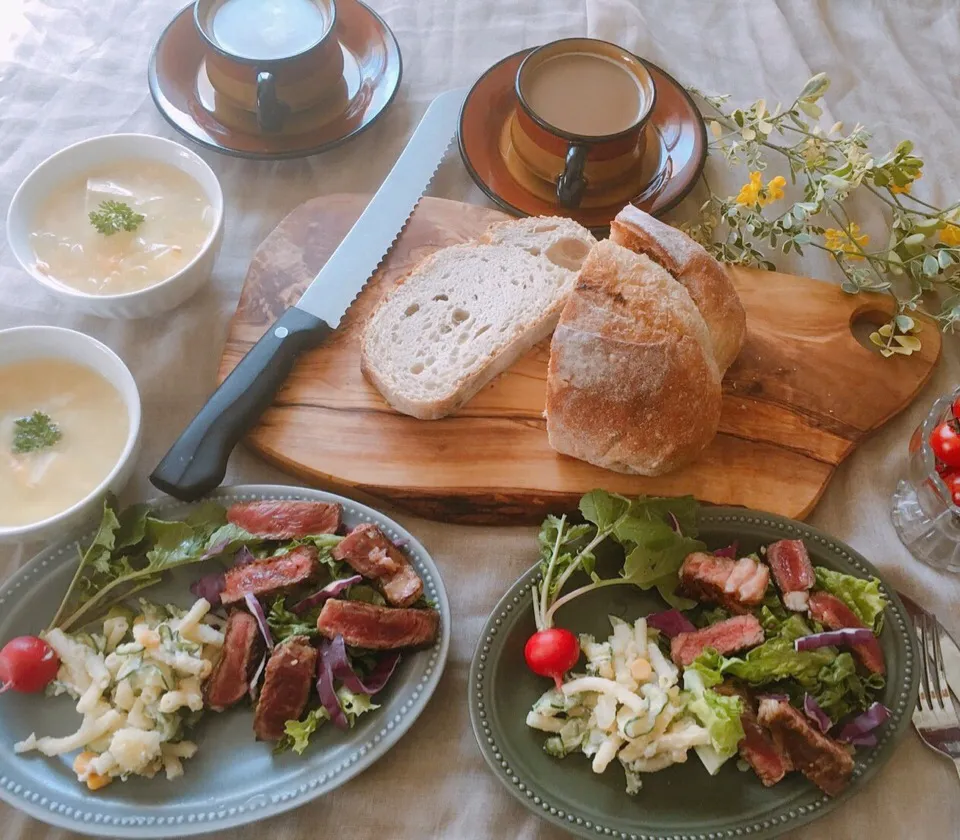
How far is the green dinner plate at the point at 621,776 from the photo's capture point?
5.23 ft

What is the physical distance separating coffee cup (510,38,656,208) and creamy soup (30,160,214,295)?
87 cm

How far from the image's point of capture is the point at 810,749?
160 cm

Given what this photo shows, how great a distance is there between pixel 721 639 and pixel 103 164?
188 cm

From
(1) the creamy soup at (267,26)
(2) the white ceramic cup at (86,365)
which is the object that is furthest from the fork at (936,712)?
(1) the creamy soup at (267,26)

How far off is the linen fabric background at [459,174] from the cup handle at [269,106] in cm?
17

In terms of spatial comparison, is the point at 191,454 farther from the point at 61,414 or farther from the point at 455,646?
the point at 455,646

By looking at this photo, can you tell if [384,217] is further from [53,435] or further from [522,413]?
[53,435]

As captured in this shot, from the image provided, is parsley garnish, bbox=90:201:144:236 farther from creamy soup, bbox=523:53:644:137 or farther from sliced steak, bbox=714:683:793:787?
sliced steak, bbox=714:683:793:787

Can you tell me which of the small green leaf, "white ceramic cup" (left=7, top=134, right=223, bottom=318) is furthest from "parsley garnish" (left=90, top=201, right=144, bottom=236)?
the small green leaf

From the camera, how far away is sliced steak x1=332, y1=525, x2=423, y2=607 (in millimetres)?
1729

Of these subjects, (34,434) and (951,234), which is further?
(951,234)

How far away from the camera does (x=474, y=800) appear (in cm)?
171

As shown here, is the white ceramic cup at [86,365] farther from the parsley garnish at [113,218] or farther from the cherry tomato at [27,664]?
the parsley garnish at [113,218]

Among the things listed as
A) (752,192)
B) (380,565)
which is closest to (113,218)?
(380,565)
